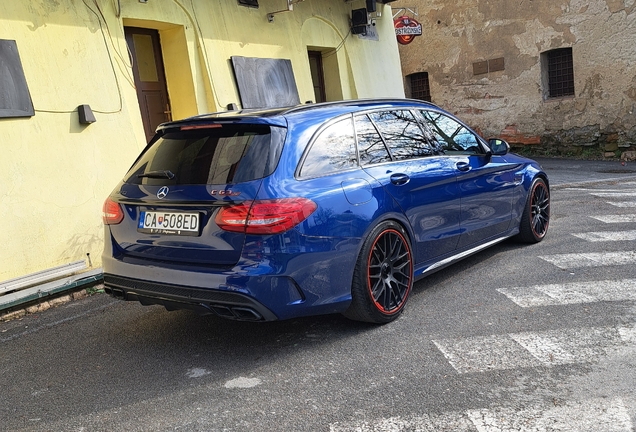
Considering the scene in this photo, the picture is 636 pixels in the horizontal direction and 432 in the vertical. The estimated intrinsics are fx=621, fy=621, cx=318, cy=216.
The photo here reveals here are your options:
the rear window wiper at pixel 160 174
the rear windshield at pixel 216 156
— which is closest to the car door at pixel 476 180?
the rear windshield at pixel 216 156

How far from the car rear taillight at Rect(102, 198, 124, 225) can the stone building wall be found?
37.4 ft

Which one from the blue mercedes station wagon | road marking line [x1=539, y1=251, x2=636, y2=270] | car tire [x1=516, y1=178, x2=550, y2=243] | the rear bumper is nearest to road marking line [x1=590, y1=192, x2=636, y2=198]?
car tire [x1=516, y1=178, x2=550, y2=243]

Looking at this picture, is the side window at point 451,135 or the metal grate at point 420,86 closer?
the side window at point 451,135

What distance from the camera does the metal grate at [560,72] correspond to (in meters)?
16.9

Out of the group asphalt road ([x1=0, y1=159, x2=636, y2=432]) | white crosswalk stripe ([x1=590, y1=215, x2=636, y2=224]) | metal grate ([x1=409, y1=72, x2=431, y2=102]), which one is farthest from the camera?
metal grate ([x1=409, y1=72, x2=431, y2=102])

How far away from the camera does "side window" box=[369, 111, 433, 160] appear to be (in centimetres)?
494

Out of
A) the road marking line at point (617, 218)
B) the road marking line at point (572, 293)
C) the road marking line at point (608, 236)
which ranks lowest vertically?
the road marking line at point (617, 218)

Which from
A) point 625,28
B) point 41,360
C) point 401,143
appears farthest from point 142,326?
point 625,28

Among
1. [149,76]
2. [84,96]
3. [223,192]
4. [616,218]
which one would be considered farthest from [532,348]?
[149,76]

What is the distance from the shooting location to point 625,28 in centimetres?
1524

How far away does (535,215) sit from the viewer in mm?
6797

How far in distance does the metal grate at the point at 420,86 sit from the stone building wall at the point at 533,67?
13.9 inches

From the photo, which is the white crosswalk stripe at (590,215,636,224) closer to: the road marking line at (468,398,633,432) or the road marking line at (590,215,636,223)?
the road marking line at (590,215,636,223)

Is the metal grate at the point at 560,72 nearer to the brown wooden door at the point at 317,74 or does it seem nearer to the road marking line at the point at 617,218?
the brown wooden door at the point at 317,74
